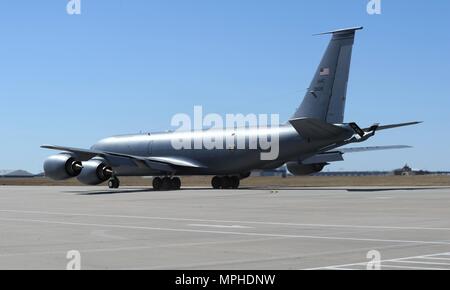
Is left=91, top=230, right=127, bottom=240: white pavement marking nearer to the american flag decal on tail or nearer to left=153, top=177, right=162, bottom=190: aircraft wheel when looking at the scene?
the american flag decal on tail

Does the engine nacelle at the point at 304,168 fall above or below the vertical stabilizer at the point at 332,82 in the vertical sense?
below

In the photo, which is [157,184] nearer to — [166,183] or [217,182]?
[166,183]

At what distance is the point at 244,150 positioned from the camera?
176 ft

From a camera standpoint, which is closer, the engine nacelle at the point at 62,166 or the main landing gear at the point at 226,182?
the engine nacelle at the point at 62,166

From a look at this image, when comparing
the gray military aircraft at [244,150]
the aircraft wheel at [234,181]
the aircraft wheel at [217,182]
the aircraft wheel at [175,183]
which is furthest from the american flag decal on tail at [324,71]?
the aircraft wheel at [175,183]

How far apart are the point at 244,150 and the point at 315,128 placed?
27.4 feet

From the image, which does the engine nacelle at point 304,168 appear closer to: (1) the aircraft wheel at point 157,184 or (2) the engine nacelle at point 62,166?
(1) the aircraft wheel at point 157,184

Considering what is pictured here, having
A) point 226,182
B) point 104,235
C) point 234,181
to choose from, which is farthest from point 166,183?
point 104,235

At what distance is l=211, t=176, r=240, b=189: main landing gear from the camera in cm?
5850

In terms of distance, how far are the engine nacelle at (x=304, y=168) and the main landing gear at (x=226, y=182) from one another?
14.6ft

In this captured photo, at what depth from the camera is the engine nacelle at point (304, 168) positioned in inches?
2274
